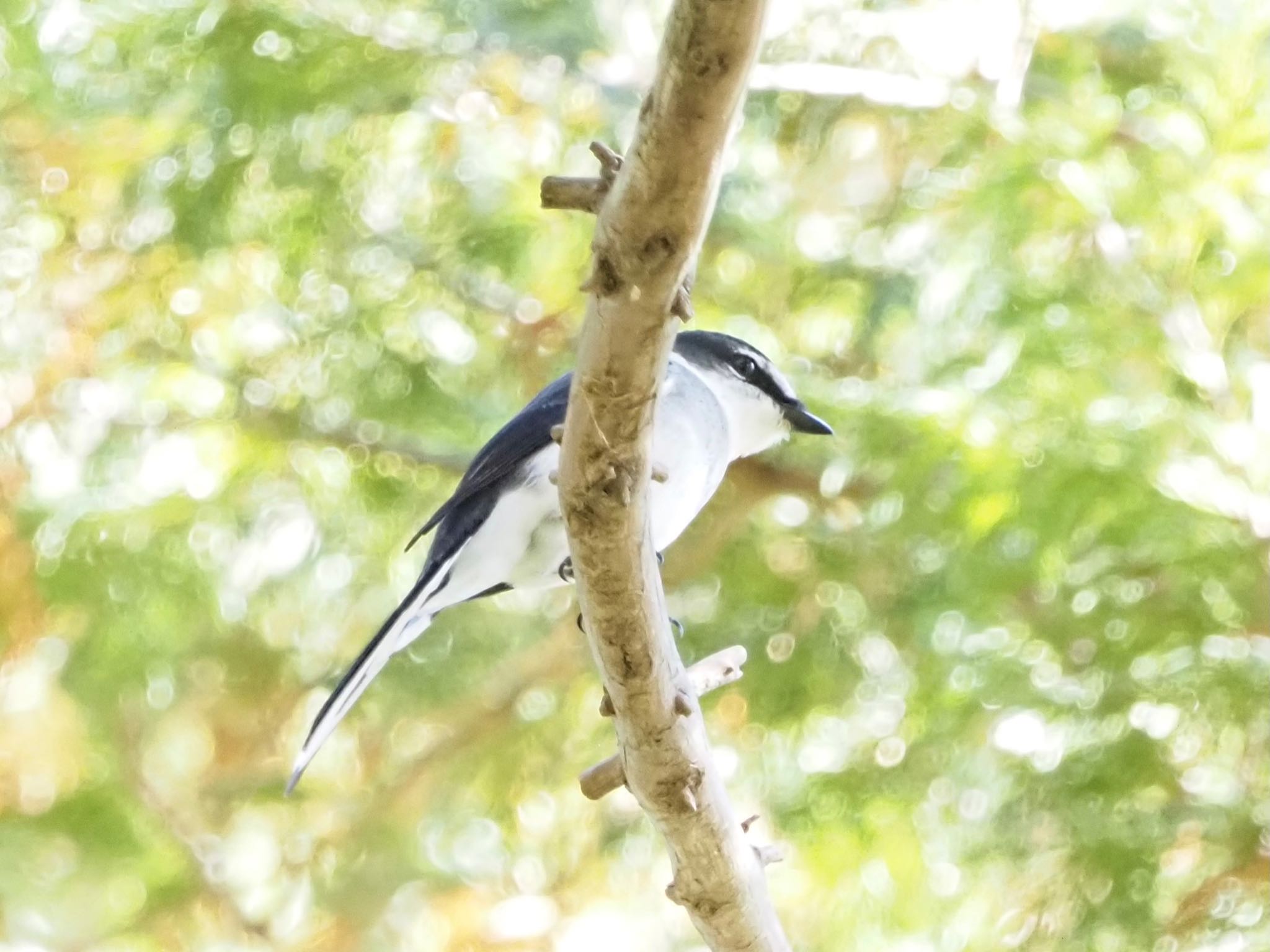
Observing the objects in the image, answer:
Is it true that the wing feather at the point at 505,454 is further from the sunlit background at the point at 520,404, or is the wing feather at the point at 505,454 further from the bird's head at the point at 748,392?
the sunlit background at the point at 520,404

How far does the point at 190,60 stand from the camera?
3.37 m

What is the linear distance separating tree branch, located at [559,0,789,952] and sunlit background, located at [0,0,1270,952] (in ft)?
3.46

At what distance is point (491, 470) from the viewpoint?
8.95 feet

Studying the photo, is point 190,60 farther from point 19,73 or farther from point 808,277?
point 808,277

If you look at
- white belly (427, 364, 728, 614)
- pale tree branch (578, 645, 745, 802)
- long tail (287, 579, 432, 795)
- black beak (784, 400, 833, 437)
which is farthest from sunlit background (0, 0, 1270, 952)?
long tail (287, 579, 432, 795)

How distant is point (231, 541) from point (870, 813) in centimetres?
168

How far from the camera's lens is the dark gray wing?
2717 mm

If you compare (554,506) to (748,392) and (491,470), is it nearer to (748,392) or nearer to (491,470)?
(491,470)

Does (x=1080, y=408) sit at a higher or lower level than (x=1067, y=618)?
higher

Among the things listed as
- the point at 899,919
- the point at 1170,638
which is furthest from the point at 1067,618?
the point at 899,919

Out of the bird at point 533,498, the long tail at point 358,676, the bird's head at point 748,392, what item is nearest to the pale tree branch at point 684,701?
the bird at point 533,498

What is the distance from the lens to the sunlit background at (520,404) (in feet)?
9.61

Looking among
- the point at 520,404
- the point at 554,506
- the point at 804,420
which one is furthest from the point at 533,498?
the point at 520,404

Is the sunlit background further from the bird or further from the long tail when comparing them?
the long tail
